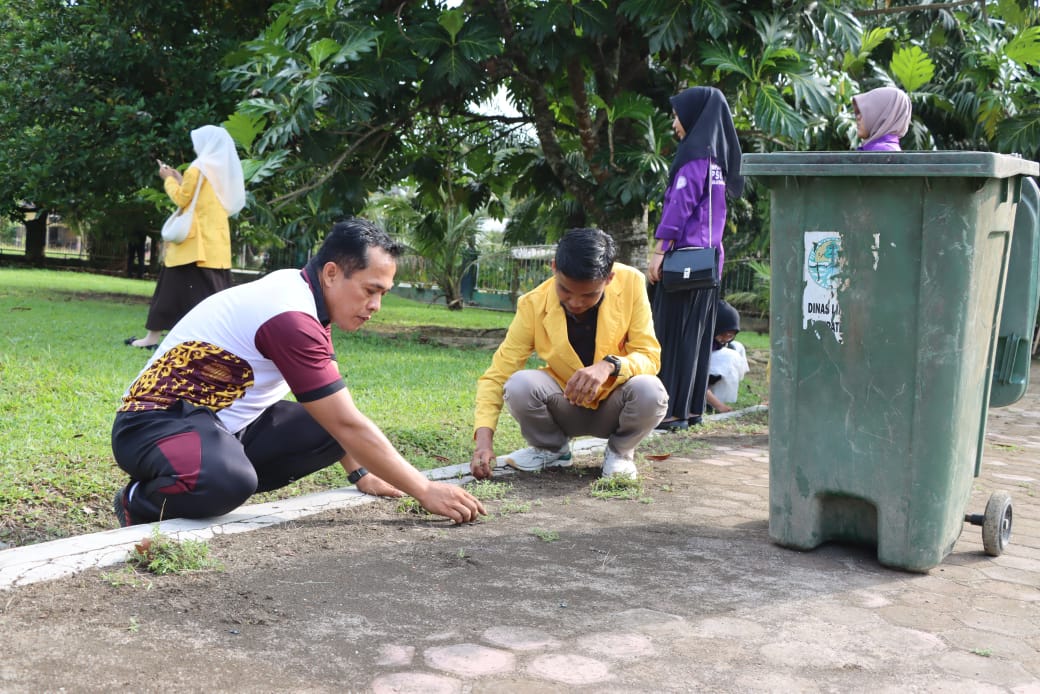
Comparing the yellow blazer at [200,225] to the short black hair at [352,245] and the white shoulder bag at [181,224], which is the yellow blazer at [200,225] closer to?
the white shoulder bag at [181,224]

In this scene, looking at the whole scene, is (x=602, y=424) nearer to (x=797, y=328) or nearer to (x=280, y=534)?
(x=797, y=328)

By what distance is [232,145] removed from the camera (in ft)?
27.3

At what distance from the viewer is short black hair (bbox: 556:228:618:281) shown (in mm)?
4250

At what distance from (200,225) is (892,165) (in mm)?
6382

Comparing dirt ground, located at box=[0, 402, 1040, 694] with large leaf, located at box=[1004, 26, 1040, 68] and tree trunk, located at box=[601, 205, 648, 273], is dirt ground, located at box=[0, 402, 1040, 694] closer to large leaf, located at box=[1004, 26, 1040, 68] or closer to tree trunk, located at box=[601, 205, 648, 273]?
tree trunk, located at box=[601, 205, 648, 273]

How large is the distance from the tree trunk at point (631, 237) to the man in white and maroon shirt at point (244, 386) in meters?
6.53

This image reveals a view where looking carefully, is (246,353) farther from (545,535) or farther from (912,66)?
(912,66)

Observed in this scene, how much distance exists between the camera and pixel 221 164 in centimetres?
827

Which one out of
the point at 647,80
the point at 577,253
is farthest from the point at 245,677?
the point at 647,80

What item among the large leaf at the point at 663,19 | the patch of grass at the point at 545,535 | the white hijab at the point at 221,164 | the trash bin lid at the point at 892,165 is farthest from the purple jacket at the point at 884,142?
the white hijab at the point at 221,164

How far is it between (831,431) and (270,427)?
2057mm

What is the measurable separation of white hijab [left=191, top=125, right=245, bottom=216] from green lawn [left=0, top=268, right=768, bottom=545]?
4.90 ft

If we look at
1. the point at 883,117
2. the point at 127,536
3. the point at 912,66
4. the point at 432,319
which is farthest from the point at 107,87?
the point at 127,536

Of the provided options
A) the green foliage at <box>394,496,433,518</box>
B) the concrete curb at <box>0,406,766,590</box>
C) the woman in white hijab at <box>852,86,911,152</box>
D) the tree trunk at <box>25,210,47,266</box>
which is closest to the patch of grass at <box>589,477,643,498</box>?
the concrete curb at <box>0,406,766,590</box>
